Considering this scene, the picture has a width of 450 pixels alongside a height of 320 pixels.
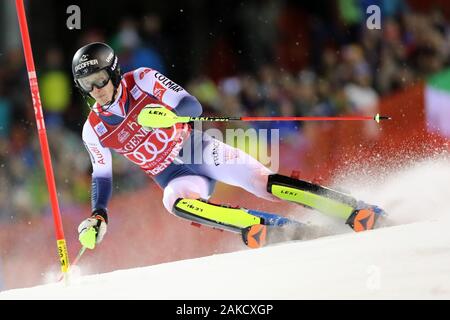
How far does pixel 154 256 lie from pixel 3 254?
1.06 meters

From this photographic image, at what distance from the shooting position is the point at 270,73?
5.39m

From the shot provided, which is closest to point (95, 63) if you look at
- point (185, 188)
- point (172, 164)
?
point (172, 164)

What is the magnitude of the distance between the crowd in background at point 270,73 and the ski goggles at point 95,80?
2.37ft

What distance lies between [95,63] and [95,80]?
9 cm

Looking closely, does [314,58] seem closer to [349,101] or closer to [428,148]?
[349,101]

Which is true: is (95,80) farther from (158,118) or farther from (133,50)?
(133,50)

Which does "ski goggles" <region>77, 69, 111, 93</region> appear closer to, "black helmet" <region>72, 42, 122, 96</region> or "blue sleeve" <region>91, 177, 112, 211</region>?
"black helmet" <region>72, 42, 122, 96</region>

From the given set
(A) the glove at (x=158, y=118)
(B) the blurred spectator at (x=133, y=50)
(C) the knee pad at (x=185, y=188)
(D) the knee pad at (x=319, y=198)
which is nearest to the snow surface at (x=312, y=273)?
(D) the knee pad at (x=319, y=198)

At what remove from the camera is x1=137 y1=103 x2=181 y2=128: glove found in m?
3.98

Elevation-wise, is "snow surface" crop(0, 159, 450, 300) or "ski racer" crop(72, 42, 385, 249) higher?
"ski racer" crop(72, 42, 385, 249)

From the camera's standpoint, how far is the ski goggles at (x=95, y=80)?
13.5ft

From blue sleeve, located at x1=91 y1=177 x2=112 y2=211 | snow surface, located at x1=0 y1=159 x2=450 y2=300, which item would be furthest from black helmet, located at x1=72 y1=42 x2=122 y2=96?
snow surface, located at x1=0 y1=159 x2=450 y2=300

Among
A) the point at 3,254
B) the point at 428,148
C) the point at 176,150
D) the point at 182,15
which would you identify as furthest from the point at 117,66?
the point at 428,148

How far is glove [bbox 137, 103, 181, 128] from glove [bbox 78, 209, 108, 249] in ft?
2.09
